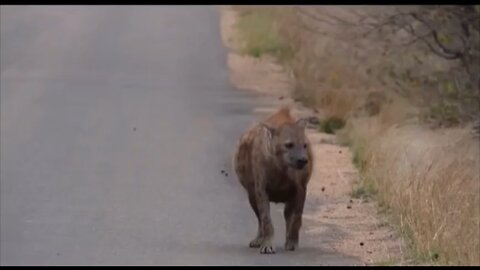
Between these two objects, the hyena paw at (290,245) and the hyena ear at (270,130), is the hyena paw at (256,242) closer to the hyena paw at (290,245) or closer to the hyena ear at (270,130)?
the hyena paw at (290,245)

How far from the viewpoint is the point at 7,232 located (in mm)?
12008

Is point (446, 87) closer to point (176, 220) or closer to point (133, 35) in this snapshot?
point (176, 220)

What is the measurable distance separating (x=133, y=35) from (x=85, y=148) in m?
13.1

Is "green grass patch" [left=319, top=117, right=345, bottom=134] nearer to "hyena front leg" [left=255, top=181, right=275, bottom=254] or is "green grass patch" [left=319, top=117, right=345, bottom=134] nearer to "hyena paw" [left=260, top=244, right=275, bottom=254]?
"hyena front leg" [left=255, top=181, right=275, bottom=254]

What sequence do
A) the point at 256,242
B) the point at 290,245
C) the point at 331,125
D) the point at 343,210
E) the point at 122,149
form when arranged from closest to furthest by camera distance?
the point at 290,245, the point at 256,242, the point at 343,210, the point at 122,149, the point at 331,125

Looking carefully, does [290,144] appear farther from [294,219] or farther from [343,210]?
[343,210]

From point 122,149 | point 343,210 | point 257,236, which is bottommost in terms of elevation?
point 122,149

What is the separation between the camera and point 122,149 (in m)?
16.8

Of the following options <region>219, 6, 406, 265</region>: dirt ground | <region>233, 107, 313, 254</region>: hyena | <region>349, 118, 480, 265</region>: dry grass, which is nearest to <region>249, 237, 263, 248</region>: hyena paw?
<region>233, 107, 313, 254</region>: hyena

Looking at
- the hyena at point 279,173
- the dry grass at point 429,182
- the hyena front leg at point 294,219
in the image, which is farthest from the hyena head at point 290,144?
the dry grass at point 429,182

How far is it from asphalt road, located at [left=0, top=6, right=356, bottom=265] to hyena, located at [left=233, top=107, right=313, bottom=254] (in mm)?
212

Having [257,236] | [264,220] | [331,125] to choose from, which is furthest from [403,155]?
[331,125]

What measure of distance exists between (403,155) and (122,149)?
377 centimetres
